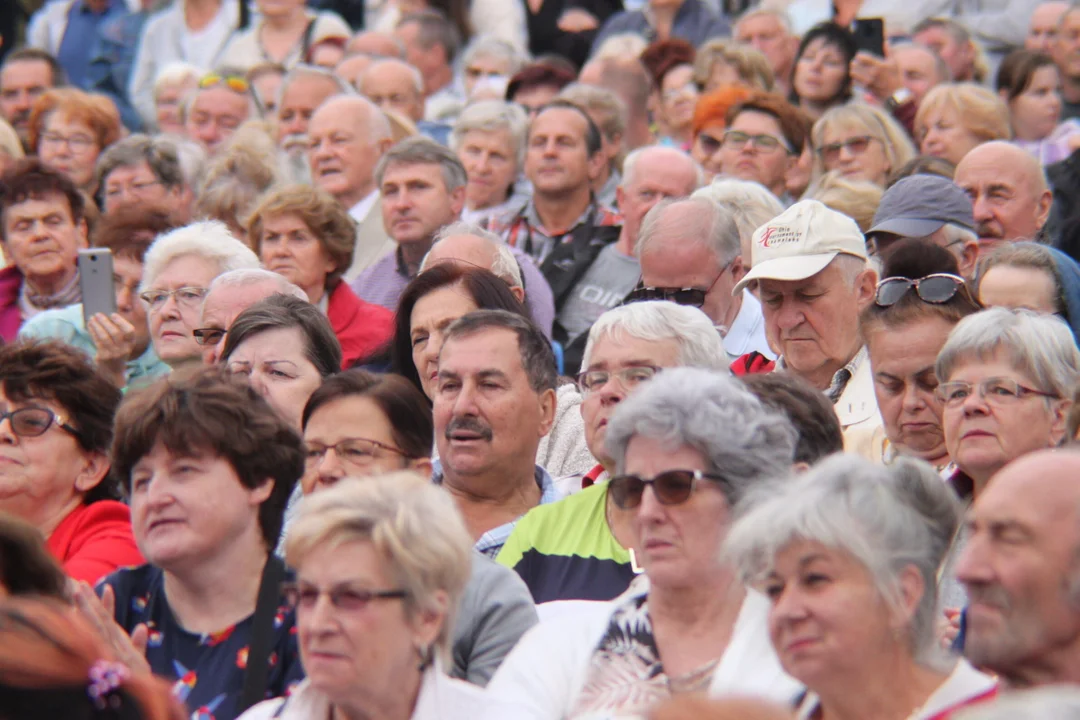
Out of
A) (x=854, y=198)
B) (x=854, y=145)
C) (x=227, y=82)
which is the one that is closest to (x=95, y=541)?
(x=854, y=198)

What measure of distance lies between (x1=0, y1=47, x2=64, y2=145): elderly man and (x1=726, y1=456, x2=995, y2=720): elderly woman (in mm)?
9319

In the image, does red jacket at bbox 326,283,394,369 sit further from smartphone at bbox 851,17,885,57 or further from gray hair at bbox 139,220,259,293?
smartphone at bbox 851,17,885,57

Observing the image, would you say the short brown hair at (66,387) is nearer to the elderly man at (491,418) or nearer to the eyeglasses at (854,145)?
the elderly man at (491,418)

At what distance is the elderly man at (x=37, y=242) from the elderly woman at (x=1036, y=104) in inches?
194

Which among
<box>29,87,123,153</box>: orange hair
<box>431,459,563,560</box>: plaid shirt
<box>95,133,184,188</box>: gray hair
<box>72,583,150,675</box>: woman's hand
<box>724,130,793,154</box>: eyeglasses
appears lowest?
<box>29,87,123,153</box>: orange hair

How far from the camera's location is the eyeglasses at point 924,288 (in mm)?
5203

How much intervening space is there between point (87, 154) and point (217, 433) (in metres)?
6.35

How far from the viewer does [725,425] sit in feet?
12.7

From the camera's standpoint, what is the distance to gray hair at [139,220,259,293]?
6.74 meters

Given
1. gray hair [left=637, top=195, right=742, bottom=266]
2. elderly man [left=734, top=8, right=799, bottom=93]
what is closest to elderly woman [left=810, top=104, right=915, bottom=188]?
gray hair [left=637, top=195, right=742, bottom=266]

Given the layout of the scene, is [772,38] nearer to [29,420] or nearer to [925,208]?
[925,208]

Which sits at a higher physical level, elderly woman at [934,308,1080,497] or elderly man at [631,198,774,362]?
elderly woman at [934,308,1080,497]

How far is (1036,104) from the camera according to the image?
9.48 meters

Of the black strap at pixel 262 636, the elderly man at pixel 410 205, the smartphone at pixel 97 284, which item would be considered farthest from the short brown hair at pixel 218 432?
the elderly man at pixel 410 205
